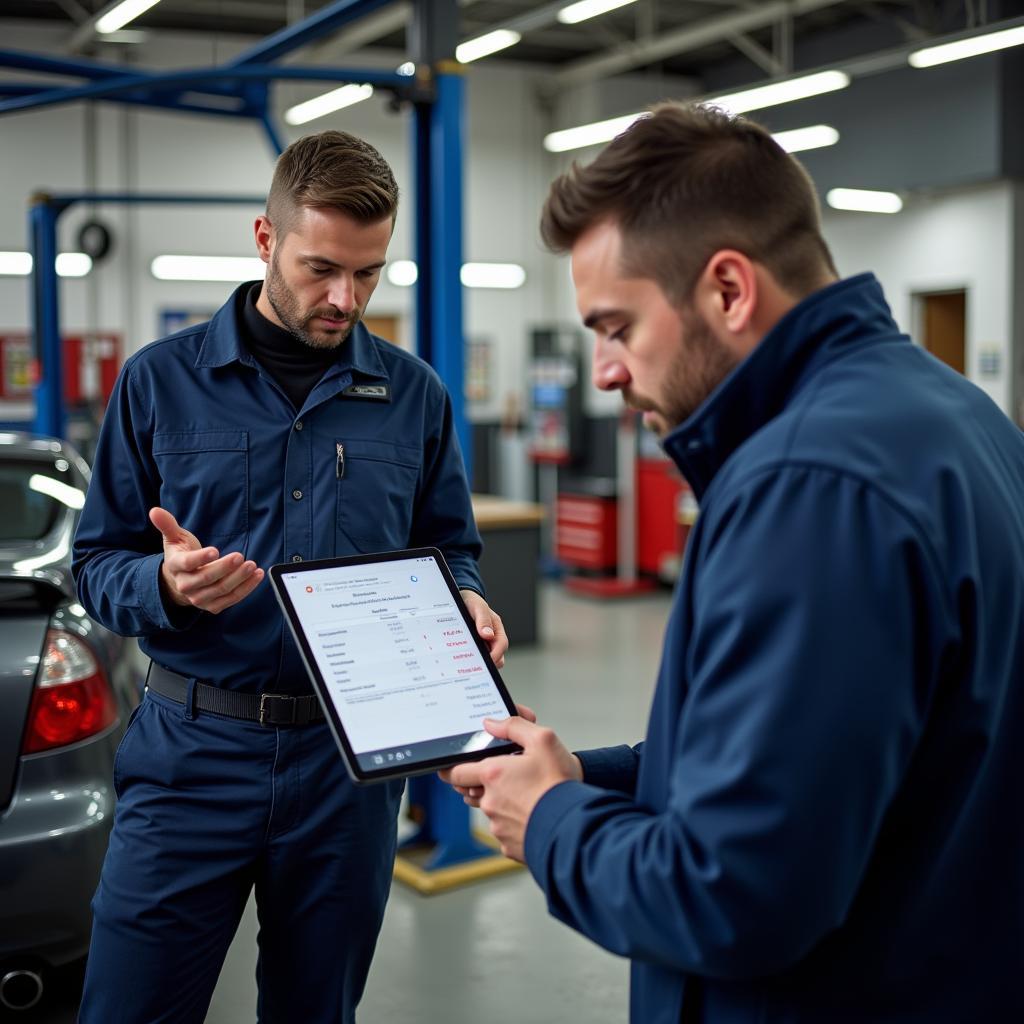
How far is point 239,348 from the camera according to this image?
6.30 feet

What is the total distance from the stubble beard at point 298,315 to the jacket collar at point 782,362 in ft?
3.13

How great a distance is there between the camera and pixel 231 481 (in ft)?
6.20

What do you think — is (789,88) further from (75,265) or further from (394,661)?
(394,661)

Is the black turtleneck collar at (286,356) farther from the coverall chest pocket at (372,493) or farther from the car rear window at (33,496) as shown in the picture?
the car rear window at (33,496)

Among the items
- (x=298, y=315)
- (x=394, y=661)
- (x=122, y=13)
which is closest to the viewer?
(x=394, y=661)

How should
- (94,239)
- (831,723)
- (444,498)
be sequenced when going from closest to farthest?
1. (831,723)
2. (444,498)
3. (94,239)

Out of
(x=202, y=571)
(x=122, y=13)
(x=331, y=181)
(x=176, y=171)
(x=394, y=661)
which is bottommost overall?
(x=394, y=661)

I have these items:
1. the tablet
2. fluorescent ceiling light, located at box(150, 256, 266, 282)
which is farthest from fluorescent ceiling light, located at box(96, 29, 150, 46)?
the tablet

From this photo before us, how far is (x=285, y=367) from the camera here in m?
1.98

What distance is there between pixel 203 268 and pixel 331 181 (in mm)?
10550

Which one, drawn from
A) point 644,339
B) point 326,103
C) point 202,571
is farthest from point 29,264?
point 644,339

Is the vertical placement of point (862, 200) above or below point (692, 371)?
above

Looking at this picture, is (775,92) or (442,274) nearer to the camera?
(442,274)

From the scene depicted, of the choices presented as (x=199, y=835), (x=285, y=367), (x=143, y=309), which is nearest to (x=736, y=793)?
(x=199, y=835)
